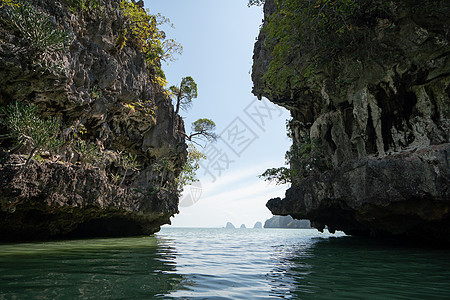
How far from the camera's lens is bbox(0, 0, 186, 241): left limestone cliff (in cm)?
1308

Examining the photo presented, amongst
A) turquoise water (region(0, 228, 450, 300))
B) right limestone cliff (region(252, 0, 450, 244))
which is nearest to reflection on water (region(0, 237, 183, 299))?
turquoise water (region(0, 228, 450, 300))

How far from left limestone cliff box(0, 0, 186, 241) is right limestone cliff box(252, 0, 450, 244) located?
41.7 feet

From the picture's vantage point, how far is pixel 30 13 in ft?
42.1

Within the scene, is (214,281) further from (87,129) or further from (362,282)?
(87,129)

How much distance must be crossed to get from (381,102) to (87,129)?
2062 centimetres

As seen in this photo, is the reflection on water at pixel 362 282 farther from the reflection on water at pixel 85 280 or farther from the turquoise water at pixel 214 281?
the reflection on water at pixel 85 280

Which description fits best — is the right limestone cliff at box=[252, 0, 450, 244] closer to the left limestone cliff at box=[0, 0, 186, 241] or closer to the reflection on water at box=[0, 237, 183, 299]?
the reflection on water at box=[0, 237, 183, 299]

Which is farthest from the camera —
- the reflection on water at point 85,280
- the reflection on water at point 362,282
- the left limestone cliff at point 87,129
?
the left limestone cliff at point 87,129

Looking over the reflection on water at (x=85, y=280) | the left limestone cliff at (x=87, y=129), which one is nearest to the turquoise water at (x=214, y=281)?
the reflection on water at (x=85, y=280)

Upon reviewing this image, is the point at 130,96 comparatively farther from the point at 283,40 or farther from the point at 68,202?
the point at 283,40

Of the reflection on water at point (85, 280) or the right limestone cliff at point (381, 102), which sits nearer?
the reflection on water at point (85, 280)

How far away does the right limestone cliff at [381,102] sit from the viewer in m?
12.8

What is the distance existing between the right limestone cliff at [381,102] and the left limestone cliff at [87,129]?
1272cm

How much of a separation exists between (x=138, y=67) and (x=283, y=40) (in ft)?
45.8
